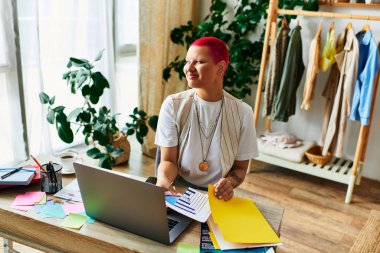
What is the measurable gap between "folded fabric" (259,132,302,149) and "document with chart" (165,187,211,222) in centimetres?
194

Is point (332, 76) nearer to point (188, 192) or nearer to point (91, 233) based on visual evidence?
point (188, 192)

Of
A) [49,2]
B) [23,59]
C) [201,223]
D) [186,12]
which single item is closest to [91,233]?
[201,223]

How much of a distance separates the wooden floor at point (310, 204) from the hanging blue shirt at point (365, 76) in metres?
0.65

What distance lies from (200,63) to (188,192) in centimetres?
47

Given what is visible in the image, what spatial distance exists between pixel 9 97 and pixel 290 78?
2.10m

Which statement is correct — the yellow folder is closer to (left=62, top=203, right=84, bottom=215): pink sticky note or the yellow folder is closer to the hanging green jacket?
(left=62, top=203, right=84, bottom=215): pink sticky note

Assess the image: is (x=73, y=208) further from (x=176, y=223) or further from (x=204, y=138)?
(x=204, y=138)

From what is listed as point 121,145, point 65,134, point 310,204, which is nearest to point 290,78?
point 310,204

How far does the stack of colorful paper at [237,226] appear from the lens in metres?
1.04

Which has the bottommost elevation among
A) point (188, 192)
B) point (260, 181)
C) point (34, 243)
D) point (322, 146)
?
point (260, 181)

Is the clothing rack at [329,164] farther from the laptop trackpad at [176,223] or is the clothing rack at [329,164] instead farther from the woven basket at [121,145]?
the laptop trackpad at [176,223]

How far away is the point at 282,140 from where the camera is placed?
3100 millimetres

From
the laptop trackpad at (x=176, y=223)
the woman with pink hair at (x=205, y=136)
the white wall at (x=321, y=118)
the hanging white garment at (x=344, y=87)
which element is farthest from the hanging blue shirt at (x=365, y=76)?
the laptop trackpad at (x=176, y=223)

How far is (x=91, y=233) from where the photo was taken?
1.07m
